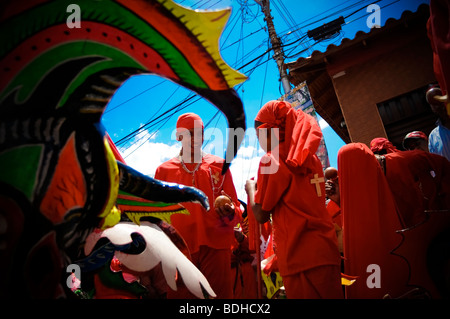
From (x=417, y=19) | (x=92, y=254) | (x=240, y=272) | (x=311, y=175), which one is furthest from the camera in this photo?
(x=417, y=19)

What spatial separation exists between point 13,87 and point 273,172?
178cm

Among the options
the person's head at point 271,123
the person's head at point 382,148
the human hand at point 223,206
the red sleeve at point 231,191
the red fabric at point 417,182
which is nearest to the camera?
the person's head at point 271,123

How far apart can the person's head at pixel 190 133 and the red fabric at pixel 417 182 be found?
197 cm

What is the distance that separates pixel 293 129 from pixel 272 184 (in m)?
0.53

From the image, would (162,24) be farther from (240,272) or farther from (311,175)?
(240,272)

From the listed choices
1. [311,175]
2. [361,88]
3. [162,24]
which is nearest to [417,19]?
[361,88]

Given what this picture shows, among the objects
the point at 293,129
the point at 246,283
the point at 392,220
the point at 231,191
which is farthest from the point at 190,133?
the point at 246,283

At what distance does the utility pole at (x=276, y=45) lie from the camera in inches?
340

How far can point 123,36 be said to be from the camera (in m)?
0.78

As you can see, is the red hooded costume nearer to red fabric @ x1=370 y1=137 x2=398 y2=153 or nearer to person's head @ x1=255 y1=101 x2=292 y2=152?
person's head @ x1=255 y1=101 x2=292 y2=152

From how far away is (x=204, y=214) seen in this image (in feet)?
8.66

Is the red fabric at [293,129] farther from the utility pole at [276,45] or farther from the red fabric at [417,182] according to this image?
the utility pole at [276,45]

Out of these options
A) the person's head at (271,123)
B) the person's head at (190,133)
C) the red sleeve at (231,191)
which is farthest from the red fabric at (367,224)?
the person's head at (190,133)

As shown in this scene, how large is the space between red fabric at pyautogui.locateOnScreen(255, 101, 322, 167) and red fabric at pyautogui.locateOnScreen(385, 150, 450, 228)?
111 centimetres
